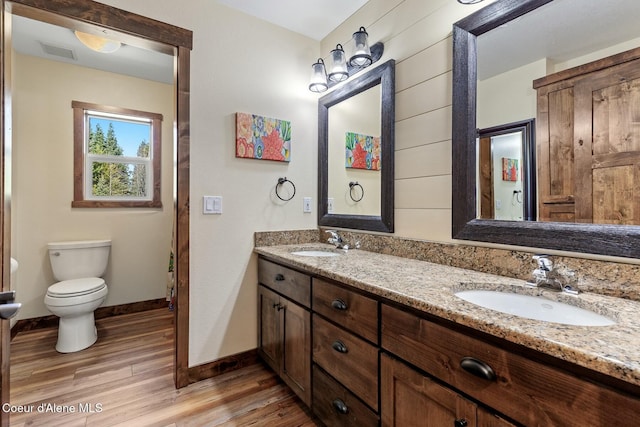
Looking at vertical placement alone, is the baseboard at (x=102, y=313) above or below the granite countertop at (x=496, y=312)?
below

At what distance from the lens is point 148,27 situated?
68.0 inches

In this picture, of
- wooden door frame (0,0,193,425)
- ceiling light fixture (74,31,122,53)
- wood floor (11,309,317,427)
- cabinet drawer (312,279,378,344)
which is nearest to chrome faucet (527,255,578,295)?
cabinet drawer (312,279,378,344)

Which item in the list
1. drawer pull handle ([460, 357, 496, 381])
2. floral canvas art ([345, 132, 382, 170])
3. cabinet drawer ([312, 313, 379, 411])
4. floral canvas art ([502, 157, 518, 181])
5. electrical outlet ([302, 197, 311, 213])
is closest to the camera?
drawer pull handle ([460, 357, 496, 381])

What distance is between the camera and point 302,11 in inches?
80.0

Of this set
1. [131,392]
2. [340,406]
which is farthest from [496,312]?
[131,392]

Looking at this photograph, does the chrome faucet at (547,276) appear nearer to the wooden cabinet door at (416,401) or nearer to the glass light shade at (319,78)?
the wooden cabinet door at (416,401)

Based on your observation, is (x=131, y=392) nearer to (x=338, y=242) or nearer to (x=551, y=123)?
(x=338, y=242)

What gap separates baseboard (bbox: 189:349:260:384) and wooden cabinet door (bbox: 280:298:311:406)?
0.44 metres

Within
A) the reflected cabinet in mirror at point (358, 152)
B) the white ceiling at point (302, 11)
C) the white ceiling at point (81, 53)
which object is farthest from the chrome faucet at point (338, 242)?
the white ceiling at point (81, 53)

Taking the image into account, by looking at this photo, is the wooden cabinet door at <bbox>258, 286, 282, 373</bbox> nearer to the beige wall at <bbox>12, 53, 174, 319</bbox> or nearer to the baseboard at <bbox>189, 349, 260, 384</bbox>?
the baseboard at <bbox>189, 349, 260, 384</bbox>

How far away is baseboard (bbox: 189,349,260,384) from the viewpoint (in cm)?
189

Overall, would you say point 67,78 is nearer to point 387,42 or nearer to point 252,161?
point 252,161

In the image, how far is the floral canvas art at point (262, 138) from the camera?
6.64 feet

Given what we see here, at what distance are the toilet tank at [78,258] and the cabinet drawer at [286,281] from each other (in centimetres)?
173
